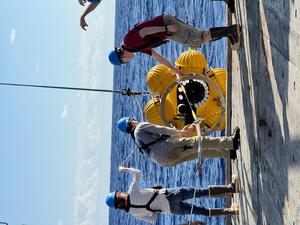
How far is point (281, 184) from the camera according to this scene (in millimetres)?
3393

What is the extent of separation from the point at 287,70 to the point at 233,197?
2776mm

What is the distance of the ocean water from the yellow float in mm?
1328

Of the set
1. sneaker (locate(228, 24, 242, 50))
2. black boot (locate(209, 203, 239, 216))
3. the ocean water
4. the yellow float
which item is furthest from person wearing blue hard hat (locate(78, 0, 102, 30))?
the ocean water

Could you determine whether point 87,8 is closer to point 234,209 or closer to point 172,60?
point 234,209

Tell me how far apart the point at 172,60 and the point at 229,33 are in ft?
28.3

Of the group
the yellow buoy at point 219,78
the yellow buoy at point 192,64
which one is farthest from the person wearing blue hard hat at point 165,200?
the yellow buoy at point 192,64

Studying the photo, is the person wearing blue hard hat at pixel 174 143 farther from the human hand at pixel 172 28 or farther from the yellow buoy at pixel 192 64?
the yellow buoy at pixel 192 64

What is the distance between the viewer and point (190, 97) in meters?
6.50

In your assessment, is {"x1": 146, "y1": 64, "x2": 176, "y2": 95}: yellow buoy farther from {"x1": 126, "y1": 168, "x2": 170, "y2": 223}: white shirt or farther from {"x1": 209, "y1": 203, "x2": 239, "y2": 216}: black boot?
{"x1": 209, "y1": 203, "x2": 239, "y2": 216}: black boot

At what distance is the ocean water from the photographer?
345 inches

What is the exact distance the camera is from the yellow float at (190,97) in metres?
6.29

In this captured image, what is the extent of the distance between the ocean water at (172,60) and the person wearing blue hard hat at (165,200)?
89.0 inches

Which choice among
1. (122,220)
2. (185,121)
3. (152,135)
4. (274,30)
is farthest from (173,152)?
(122,220)

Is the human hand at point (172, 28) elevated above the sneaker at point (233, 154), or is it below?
above
